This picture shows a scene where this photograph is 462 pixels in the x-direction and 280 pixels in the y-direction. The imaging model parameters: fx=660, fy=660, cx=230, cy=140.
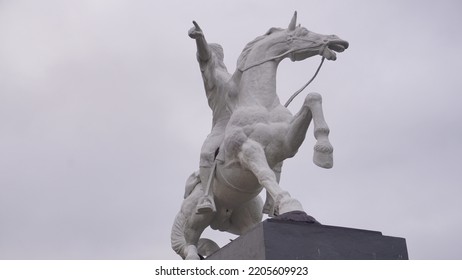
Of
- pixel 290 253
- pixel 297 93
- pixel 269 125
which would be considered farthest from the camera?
pixel 297 93

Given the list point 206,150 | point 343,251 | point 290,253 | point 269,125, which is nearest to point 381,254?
point 343,251

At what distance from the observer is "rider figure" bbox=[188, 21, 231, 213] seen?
6617mm

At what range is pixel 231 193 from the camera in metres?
6.61

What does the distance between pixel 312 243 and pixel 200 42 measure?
2.52 meters

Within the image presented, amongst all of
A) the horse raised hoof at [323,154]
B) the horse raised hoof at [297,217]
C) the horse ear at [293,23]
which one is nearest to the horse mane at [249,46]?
the horse ear at [293,23]

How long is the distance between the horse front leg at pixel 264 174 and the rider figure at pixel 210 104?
1.91 feet

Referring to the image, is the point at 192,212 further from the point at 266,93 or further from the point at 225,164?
the point at 266,93

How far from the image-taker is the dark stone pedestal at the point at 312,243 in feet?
17.1

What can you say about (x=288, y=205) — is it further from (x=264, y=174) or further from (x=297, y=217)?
(x=264, y=174)

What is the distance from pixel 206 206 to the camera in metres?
6.52

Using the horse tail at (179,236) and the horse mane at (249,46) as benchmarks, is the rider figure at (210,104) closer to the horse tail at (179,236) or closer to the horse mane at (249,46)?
the horse mane at (249,46)

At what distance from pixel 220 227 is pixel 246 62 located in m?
1.80

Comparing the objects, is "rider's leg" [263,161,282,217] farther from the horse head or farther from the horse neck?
the horse head

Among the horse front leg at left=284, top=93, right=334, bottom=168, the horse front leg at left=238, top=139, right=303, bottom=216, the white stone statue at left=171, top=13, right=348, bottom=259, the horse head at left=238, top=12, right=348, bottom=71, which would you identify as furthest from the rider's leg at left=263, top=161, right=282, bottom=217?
the horse head at left=238, top=12, right=348, bottom=71
